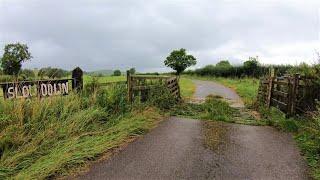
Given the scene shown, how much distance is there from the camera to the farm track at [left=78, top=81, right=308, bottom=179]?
246 inches

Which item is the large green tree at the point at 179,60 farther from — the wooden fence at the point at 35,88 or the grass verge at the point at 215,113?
the wooden fence at the point at 35,88

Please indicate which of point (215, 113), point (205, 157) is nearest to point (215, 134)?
point (205, 157)

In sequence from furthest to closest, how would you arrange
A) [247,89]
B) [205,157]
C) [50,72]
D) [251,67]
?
1. [251,67]
2. [247,89]
3. [50,72]
4. [205,157]

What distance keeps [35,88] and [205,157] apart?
4.48 metres

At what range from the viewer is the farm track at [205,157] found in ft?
20.5

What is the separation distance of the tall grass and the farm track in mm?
462

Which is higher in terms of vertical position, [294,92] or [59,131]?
[294,92]

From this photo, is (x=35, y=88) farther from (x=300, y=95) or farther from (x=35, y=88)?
(x=300, y=95)

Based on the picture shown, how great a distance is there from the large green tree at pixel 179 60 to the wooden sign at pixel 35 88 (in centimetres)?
7311

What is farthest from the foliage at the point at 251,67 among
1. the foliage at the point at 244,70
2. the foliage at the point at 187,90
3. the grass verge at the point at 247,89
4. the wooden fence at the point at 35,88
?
the wooden fence at the point at 35,88

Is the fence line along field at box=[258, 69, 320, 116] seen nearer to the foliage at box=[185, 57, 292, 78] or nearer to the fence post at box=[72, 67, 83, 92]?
the fence post at box=[72, 67, 83, 92]

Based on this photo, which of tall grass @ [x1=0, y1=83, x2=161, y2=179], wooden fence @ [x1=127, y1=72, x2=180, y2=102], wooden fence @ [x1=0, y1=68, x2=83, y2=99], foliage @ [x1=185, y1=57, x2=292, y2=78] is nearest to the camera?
tall grass @ [x1=0, y1=83, x2=161, y2=179]

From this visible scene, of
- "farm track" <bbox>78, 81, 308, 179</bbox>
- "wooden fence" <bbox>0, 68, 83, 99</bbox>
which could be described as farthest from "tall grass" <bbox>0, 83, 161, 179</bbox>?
"farm track" <bbox>78, 81, 308, 179</bbox>

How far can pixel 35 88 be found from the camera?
9.10m
